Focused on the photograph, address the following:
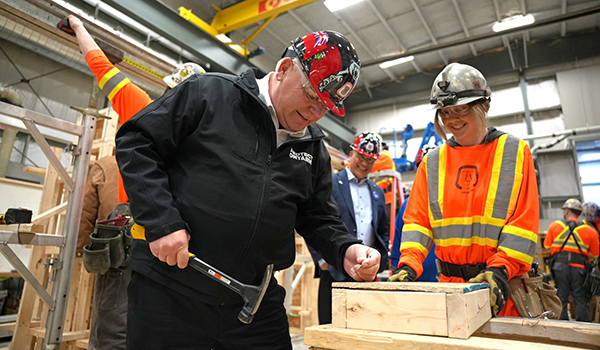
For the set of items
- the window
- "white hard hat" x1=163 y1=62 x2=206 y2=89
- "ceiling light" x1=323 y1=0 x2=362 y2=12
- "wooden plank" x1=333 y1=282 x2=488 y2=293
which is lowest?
"wooden plank" x1=333 y1=282 x2=488 y2=293

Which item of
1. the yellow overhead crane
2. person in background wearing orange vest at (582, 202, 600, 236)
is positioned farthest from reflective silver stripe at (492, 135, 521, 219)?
person in background wearing orange vest at (582, 202, 600, 236)

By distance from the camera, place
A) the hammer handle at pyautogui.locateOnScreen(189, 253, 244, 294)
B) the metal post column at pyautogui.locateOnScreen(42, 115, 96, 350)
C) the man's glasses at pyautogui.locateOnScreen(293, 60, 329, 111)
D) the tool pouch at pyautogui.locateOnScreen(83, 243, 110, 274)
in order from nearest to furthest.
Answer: the hammer handle at pyautogui.locateOnScreen(189, 253, 244, 294) → the man's glasses at pyautogui.locateOnScreen(293, 60, 329, 111) → the tool pouch at pyautogui.locateOnScreen(83, 243, 110, 274) → the metal post column at pyautogui.locateOnScreen(42, 115, 96, 350)

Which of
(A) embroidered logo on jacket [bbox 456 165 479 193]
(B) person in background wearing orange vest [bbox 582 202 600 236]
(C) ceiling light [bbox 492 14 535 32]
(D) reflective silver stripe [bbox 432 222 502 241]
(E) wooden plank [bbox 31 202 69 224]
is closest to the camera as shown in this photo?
(D) reflective silver stripe [bbox 432 222 502 241]

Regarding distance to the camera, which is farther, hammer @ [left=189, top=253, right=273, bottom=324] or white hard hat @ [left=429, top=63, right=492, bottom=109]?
white hard hat @ [left=429, top=63, right=492, bottom=109]

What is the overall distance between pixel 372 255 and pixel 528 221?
80 centimetres

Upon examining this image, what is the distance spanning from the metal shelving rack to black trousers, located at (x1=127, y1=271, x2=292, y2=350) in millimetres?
1541

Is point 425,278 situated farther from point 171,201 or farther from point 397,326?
point 171,201

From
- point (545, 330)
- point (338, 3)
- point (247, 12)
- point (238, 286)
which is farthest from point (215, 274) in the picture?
point (338, 3)

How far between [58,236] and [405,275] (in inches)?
89.9

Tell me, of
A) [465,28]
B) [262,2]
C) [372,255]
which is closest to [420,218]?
[372,255]

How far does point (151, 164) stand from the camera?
1199mm

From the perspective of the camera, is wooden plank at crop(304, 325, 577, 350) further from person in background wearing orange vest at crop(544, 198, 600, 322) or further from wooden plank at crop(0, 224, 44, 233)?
person in background wearing orange vest at crop(544, 198, 600, 322)

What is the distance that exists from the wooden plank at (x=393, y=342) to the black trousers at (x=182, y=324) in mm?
259

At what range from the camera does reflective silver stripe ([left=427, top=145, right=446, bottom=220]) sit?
193 centimetres
